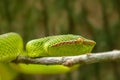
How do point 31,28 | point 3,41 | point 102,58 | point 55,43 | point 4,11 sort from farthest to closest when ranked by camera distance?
1. point 4,11
2. point 31,28
3. point 3,41
4. point 55,43
5. point 102,58

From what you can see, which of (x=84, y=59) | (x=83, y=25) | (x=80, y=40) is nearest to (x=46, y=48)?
(x=80, y=40)

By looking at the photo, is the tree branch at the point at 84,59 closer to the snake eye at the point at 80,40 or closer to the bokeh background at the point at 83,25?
the snake eye at the point at 80,40

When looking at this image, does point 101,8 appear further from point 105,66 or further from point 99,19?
point 105,66

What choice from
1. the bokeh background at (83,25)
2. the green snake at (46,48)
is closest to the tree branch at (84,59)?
the green snake at (46,48)

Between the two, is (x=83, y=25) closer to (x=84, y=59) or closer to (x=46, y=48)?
(x=46, y=48)

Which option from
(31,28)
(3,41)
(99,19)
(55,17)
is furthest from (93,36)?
(3,41)

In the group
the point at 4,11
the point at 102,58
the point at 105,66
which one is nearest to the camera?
the point at 102,58
